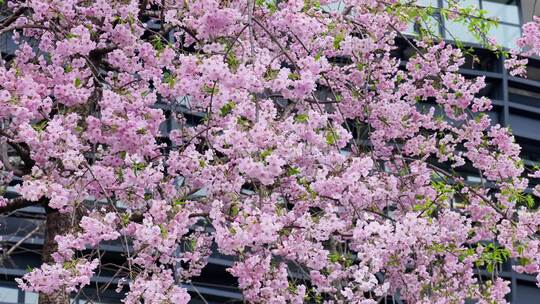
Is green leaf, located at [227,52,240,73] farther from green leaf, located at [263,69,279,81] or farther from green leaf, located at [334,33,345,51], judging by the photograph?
green leaf, located at [334,33,345,51]

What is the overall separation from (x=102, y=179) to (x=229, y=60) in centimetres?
145

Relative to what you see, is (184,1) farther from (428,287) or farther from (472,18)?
(428,287)

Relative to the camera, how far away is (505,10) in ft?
85.0

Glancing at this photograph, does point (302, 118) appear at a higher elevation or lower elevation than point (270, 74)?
lower

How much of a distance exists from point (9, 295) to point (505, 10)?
51.3 ft

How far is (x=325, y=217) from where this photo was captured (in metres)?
6.32

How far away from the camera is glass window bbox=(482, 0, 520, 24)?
25750 mm

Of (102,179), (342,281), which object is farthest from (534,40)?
(102,179)

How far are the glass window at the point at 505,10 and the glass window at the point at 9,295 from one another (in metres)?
15.0

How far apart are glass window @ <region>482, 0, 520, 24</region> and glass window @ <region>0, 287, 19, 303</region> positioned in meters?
15.0

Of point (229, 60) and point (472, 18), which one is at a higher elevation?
point (472, 18)

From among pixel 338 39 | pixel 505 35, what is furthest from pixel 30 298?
pixel 505 35

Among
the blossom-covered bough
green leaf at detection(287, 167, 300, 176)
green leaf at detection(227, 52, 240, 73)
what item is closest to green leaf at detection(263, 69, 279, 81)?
the blossom-covered bough

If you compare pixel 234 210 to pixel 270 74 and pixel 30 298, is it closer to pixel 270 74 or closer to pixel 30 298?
pixel 270 74
